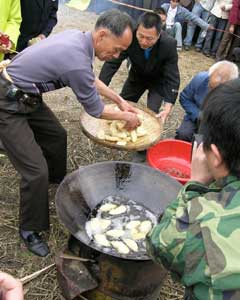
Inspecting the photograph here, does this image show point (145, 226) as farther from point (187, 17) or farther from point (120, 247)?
point (187, 17)

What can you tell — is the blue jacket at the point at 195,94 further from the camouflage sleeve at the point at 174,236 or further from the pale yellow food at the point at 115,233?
the camouflage sleeve at the point at 174,236

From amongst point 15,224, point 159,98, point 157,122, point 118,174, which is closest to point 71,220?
point 118,174

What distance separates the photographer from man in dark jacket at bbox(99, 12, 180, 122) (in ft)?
15.1

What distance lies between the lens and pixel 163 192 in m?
3.40

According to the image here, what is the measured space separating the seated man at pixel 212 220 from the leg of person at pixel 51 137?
2.33 m

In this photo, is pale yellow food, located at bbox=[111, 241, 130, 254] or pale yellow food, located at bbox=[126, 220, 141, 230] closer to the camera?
pale yellow food, located at bbox=[111, 241, 130, 254]

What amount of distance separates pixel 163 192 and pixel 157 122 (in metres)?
1.40

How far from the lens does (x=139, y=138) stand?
167 inches

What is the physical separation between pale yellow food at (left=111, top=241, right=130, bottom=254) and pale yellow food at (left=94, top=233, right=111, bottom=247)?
0.15 ft

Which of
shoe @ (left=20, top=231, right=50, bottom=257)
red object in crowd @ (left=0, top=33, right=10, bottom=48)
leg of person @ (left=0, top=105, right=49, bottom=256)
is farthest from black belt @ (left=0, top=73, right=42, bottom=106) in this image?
shoe @ (left=20, top=231, right=50, bottom=257)

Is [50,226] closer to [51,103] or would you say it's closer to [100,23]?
[100,23]

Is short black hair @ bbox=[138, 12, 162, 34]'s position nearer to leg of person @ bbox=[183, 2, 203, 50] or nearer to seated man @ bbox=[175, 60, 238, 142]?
seated man @ bbox=[175, 60, 238, 142]

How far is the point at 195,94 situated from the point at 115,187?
224cm

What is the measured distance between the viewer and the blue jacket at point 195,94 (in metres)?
5.05
